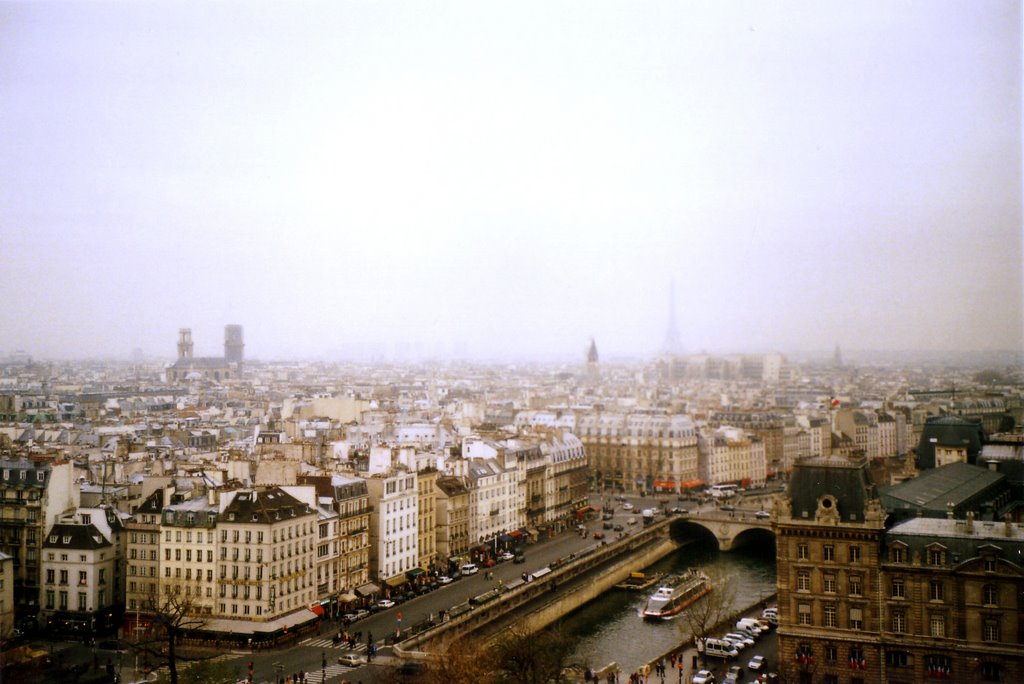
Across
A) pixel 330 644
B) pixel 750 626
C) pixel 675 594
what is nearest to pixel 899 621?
pixel 750 626

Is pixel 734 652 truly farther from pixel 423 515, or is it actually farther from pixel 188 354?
pixel 188 354

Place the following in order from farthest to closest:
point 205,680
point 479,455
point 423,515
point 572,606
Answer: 1. point 479,455
2. point 423,515
3. point 572,606
4. point 205,680

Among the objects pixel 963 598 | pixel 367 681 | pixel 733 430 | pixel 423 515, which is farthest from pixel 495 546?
pixel 733 430

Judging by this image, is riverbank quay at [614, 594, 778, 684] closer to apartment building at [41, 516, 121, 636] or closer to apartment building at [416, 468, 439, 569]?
apartment building at [416, 468, 439, 569]

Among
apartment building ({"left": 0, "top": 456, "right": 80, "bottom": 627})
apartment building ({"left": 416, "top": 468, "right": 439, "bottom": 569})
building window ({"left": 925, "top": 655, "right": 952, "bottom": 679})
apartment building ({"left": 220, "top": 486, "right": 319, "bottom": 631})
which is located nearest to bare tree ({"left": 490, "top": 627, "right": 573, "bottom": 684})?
apartment building ({"left": 220, "top": 486, "right": 319, "bottom": 631})

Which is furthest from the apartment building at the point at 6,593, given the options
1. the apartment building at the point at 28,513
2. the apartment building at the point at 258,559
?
the apartment building at the point at 258,559

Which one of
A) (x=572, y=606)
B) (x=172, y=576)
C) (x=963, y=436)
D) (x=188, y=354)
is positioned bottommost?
(x=572, y=606)

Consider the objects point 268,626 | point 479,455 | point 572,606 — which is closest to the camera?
point 268,626
